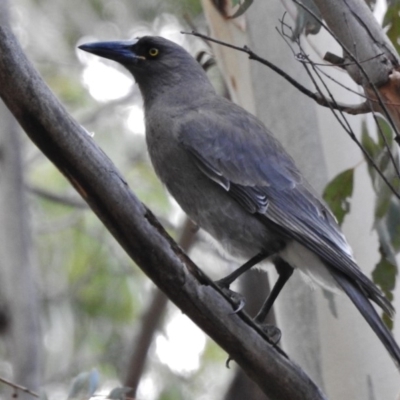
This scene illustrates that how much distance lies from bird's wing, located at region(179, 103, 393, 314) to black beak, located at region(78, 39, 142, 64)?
0.42 metres

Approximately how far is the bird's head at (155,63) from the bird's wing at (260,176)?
30 centimetres

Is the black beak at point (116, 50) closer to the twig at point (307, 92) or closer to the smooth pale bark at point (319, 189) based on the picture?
the smooth pale bark at point (319, 189)

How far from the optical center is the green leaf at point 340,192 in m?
3.03

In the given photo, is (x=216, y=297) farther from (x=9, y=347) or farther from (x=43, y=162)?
(x=43, y=162)

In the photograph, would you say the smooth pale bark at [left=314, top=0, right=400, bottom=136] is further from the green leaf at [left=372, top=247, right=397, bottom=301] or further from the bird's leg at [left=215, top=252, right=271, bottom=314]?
the bird's leg at [left=215, top=252, right=271, bottom=314]

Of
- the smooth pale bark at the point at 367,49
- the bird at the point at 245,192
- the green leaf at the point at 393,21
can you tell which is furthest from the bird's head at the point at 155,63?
the smooth pale bark at the point at 367,49

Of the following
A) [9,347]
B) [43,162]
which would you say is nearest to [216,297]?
[9,347]

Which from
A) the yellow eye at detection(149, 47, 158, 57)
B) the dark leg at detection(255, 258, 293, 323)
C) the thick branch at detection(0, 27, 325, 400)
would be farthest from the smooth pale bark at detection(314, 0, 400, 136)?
the yellow eye at detection(149, 47, 158, 57)

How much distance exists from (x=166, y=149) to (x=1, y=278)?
1006mm

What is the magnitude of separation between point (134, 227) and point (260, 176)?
41.7 inches

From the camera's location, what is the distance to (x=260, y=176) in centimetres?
317

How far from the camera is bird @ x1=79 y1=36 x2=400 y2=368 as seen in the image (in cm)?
→ 295

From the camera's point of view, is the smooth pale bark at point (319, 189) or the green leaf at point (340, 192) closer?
the green leaf at point (340, 192)

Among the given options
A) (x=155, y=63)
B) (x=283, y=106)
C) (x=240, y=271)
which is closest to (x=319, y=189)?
(x=283, y=106)
